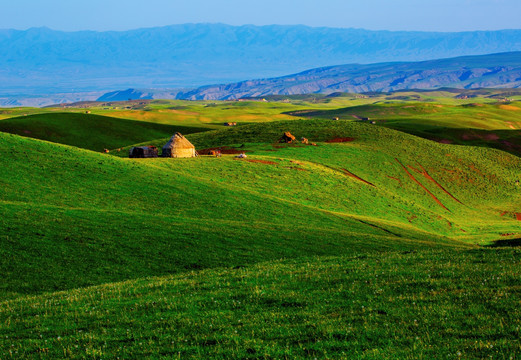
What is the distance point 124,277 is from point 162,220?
12371 mm

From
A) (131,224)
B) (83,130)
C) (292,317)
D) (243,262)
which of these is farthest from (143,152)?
(292,317)

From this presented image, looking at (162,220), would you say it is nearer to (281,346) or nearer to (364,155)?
(281,346)

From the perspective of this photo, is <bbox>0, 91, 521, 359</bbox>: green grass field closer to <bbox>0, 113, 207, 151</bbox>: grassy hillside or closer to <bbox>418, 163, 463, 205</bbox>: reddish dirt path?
<bbox>418, 163, 463, 205</bbox>: reddish dirt path

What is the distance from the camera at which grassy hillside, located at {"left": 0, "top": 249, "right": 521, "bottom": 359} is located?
12.8 metres

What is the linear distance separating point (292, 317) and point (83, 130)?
138179mm

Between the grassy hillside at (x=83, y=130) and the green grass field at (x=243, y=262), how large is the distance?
220 feet

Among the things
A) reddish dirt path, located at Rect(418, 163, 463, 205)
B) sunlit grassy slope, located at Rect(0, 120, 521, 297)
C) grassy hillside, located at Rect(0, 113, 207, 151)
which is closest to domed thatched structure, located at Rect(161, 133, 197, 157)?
sunlit grassy slope, located at Rect(0, 120, 521, 297)

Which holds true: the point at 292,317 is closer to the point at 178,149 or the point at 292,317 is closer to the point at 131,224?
the point at 131,224

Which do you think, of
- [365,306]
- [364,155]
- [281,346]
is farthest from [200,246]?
[364,155]

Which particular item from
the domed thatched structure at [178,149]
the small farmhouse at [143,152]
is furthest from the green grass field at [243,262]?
the small farmhouse at [143,152]

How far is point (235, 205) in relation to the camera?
53031 millimetres

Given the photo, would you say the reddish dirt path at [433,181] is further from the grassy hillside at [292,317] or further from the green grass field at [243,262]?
the grassy hillside at [292,317]

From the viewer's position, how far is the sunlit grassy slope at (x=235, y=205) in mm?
31609

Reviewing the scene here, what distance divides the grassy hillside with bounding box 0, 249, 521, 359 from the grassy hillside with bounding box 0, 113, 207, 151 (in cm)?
11790
